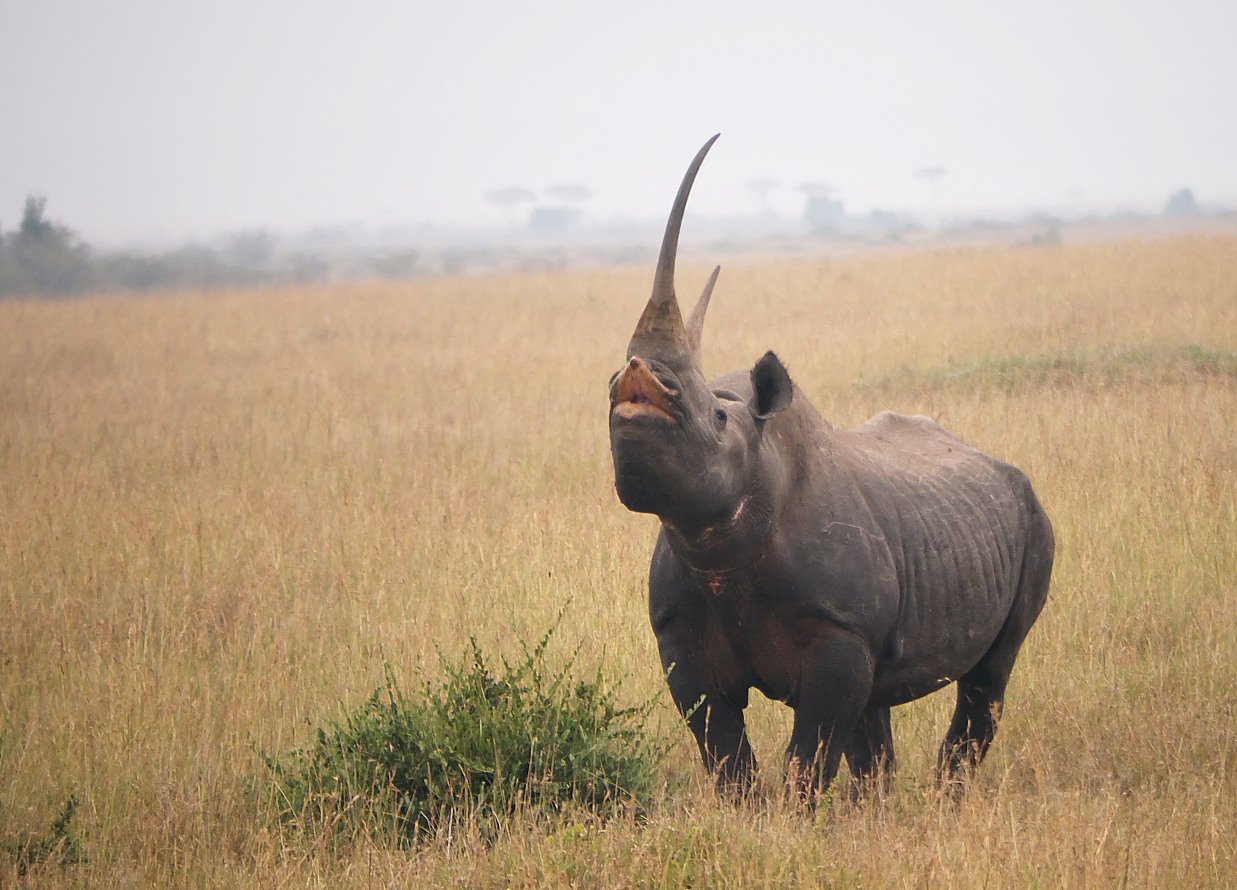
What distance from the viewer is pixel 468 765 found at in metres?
4.44

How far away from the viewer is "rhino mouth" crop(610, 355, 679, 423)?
3.25m

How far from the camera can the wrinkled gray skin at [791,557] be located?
11.3ft

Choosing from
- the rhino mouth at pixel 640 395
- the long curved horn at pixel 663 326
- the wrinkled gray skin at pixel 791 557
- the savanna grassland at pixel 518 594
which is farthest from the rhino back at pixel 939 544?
the rhino mouth at pixel 640 395

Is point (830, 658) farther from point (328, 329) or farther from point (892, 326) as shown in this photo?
point (328, 329)

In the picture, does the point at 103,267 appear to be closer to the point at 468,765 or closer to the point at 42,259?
the point at 42,259

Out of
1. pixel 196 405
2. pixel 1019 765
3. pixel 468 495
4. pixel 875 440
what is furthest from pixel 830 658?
pixel 196 405

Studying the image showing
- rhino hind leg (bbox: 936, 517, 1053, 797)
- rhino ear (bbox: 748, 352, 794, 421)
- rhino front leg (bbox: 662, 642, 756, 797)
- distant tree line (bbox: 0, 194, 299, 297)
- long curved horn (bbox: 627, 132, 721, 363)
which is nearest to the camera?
long curved horn (bbox: 627, 132, 721, 363)

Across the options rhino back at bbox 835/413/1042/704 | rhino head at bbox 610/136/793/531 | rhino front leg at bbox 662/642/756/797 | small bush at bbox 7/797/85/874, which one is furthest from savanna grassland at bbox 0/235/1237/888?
rhino head at bbox 610/136/793/531

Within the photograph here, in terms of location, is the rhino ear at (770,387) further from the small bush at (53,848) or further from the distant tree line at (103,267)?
the distant tree line at (103,267)

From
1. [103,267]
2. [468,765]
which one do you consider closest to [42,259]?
[103,267]

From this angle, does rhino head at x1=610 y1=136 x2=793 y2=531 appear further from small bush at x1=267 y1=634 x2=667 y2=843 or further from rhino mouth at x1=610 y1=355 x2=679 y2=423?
small bush at x1=267 y1=634 x2=667 y2=843

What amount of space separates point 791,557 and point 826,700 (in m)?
0.47

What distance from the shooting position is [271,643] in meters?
6.67

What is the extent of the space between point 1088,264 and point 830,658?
19.0 m
